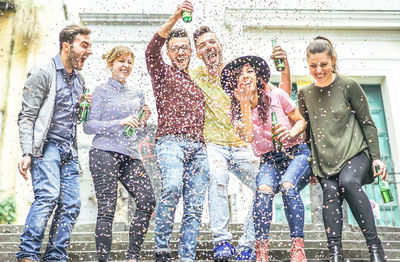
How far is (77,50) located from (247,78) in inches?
67.5

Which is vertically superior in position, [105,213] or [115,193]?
[115,193]

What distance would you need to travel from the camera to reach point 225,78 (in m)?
4.81

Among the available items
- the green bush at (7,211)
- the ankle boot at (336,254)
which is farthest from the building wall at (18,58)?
the ankle boot at (336,254)

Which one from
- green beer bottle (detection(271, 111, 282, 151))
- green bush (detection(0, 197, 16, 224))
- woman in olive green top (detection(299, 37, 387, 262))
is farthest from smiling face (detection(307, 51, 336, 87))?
green bush (detection(0, 197, 16, 224))

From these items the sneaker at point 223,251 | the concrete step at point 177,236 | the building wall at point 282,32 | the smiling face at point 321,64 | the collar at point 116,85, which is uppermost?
the building wall at point 282,32

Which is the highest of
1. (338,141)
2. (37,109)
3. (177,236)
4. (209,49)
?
(209,49)

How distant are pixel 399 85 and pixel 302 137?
7.30m

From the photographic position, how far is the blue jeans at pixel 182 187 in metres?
4.20

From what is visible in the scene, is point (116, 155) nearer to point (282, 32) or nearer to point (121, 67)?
point (121, 67)

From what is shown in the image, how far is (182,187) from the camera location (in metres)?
4.43

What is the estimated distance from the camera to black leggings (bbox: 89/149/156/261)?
13.8ft

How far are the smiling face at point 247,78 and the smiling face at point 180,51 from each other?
0.58 metres

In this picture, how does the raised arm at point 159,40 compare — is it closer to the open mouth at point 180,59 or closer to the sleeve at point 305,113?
the open mouth at point 180,59

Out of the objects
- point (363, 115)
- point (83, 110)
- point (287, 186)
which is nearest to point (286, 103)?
point (363, 115)
